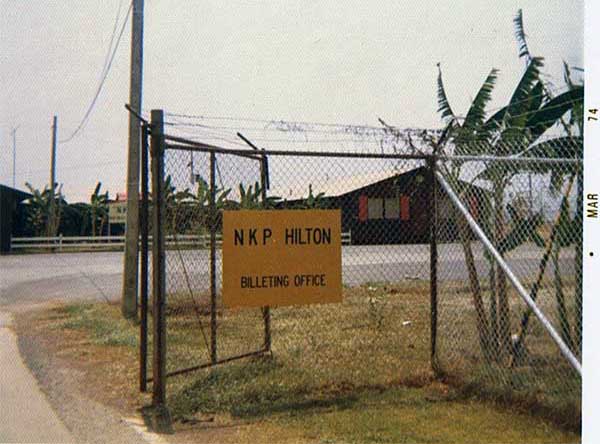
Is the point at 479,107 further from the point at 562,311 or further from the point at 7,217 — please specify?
the point at 7,217

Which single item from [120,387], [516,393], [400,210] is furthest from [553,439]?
[120,387]

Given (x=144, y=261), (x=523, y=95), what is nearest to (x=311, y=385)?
(x=144, y=261)

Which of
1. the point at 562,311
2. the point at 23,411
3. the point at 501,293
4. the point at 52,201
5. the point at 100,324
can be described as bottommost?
the point at 23,411

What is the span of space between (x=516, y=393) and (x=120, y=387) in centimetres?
338

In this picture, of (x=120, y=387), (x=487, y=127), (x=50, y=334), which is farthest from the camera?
(x=50, y=334)

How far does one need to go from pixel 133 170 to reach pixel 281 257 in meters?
5.48

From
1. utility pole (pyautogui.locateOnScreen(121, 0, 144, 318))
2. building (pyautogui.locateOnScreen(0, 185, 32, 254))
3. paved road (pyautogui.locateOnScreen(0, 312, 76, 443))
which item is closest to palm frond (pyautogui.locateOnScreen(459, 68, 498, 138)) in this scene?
paved road (pyautogui.locateOnScreen(0, 312, 76, 443))

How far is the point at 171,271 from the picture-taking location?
264 inches

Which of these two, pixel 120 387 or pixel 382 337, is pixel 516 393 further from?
pixel 120 387

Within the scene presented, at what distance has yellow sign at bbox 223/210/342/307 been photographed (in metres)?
5.36

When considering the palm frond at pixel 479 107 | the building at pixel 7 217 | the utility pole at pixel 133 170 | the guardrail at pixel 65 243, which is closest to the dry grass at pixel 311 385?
the utility pole at pixel 133 170

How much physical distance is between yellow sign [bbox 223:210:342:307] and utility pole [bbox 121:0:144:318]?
5261 millimetres

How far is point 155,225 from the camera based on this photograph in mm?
5148

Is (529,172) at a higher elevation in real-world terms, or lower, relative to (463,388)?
higher
